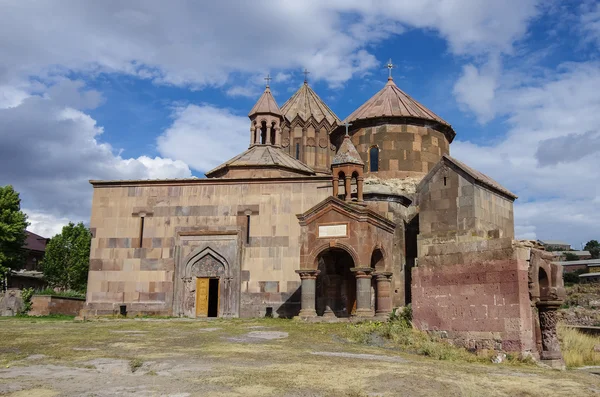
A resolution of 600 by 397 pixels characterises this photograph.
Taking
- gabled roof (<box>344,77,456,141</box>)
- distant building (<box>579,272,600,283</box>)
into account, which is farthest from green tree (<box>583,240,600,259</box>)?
gabled roof (<box>344,77,456,141</box>)

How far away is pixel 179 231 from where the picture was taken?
19.9m

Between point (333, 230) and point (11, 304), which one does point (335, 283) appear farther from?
point (11, 304)

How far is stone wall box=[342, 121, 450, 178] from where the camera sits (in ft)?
68.5

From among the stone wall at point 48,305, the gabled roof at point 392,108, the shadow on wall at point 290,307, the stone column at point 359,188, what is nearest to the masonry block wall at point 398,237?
the stone column at point 359,188

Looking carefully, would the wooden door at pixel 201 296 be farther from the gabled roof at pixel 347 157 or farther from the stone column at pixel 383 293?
the gabled roof at pixel 347 157

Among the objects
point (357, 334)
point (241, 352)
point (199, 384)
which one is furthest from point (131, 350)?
point (357, 334)

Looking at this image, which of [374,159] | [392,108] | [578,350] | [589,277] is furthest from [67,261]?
[589,277]

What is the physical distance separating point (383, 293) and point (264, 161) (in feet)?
29.1

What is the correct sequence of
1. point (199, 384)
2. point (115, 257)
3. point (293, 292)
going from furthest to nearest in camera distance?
point (115, 257) → point (293, 292) → point (199, 384)

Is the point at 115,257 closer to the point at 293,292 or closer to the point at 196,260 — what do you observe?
the point at 196,260

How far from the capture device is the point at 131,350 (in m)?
8.74

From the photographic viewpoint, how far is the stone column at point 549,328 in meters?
10.1

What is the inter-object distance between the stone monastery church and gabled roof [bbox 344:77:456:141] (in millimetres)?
81

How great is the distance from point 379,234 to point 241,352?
29.6ft
